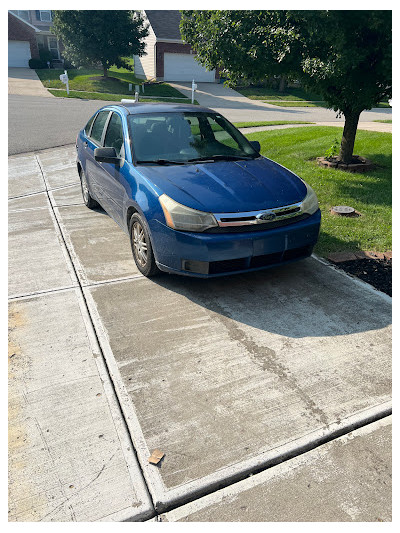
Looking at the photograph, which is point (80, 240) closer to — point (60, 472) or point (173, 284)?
point (173, 284)

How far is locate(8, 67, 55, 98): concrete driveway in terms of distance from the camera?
2709 cm

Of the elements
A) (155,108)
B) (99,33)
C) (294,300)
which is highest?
(99,33)

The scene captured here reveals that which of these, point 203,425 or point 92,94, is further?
point 92,94

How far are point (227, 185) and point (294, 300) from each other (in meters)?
1.31

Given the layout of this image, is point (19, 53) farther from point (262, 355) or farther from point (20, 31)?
point (262, 355)

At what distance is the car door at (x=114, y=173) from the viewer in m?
4.99

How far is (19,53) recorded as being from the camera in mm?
40000

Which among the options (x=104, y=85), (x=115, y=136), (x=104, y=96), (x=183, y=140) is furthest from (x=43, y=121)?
(x=104, y=85)

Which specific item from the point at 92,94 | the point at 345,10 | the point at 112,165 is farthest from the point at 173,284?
the point at 92,94

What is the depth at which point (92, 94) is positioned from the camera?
2709 cm

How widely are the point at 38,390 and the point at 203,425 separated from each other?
1215mm

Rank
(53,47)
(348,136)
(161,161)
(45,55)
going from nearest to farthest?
(161,161), (348,136), (45,55), (53,47)

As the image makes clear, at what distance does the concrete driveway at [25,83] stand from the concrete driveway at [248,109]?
31.6ft

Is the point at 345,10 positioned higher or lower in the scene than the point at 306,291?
higher
